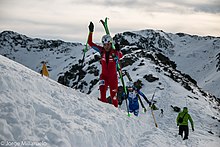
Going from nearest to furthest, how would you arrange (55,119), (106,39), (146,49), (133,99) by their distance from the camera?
(55,119) < (106,39) < (133,99) < (146,49)

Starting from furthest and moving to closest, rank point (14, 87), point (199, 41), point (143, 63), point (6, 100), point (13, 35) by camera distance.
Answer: point (13, 35), point (199, 41), point (143, 63), point (14, 87), point (6, 100)

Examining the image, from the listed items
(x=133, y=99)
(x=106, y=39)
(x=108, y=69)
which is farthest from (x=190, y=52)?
(x=108, y=69)

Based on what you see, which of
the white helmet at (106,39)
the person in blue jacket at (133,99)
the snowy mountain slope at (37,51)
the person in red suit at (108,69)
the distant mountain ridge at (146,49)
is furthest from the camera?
the snowy mountain slope at (37,51)

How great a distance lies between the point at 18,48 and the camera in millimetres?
114438

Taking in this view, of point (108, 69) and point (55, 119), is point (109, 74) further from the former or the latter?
point (55, 119)

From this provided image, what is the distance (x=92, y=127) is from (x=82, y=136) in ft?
2.10

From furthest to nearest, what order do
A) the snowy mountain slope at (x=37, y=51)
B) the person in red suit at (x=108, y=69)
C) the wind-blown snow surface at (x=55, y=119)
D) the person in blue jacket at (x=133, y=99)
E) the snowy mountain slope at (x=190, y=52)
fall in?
the snowy mountain slope at (x=37, y=51) < the snowy mountain slope at (x=190, y=52) < the person in blue jacket at (x=133, y=99) < the person in red suit at (x=108, y=69) < the wind-blown snow surface at (x=55, y=119)

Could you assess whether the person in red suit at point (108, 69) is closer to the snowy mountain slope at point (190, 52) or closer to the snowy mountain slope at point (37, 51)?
the snowy mountain slope at point (190, 52)

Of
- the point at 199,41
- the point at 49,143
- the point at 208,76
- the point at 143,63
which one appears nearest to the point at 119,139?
the point at 49,143

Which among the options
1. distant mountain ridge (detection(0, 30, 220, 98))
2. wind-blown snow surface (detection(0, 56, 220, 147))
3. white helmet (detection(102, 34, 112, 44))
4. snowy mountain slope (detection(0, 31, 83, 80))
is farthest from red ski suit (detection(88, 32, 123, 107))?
snowy mountain slope (detection(0, 31, 83, 80))

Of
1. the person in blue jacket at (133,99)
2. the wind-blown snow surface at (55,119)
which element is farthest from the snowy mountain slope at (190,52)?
the wind-blown snow surface at (55,119)

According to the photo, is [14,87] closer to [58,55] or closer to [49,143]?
[49,143]

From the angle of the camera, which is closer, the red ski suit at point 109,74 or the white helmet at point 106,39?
the red ski suit at point 109,74

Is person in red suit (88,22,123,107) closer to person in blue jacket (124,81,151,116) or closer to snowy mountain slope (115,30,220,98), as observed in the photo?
person in blue jacket (124,81,151,116)
